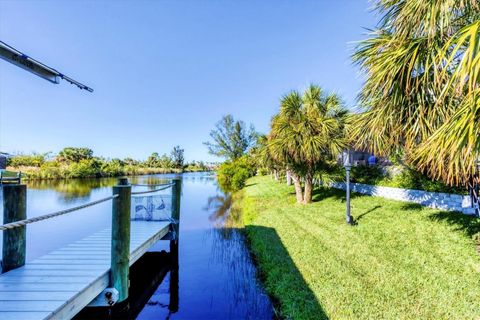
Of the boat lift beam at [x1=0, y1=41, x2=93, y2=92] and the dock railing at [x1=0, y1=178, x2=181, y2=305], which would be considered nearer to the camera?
the dock railing at [x1=0, y1=178, x2=181, y2=305]

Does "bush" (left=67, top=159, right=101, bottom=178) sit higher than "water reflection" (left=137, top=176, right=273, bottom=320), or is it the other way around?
"bush" (left=67, top=159, right=101, bottom=178)

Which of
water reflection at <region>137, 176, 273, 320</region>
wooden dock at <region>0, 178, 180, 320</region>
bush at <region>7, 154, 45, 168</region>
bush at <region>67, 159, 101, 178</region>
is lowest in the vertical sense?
water reflection at <region>137, 176, 273, 320</region>

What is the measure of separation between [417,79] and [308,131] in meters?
5.40

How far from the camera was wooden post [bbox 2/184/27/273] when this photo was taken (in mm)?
3076

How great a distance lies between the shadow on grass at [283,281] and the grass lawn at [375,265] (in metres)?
0.01

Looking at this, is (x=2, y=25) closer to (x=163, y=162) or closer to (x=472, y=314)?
(x=472, y=314)

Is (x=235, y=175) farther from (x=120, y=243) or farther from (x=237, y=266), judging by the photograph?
(x=120, y=243)

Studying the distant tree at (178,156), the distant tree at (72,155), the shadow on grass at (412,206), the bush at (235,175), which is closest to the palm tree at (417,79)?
the shadow on grass at (412,206)

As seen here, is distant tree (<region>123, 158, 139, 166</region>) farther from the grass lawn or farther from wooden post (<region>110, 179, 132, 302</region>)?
wooden post (<region>110, 179, 132, 302</region>)

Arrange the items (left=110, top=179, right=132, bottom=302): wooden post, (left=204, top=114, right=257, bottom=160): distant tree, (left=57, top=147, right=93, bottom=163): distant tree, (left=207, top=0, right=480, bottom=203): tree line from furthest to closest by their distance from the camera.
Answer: (left=57, top=147, right=93, bottom=163): distant tree
(left=204, top=114, right=257, bottom=160): distant tree
(left=110, top=179, right=132, bottom=302): wooden post
(left=207, top=0, right=480, bottom=203): tree line

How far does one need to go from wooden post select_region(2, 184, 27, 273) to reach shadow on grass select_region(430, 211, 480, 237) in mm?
7775

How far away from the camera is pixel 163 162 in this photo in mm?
70688

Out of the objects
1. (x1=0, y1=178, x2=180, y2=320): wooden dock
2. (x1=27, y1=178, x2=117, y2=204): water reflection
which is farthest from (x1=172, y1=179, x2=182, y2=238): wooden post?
(x1=27, y1=178, x2=117, y2=204): water reflection

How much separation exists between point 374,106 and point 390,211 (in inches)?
146
